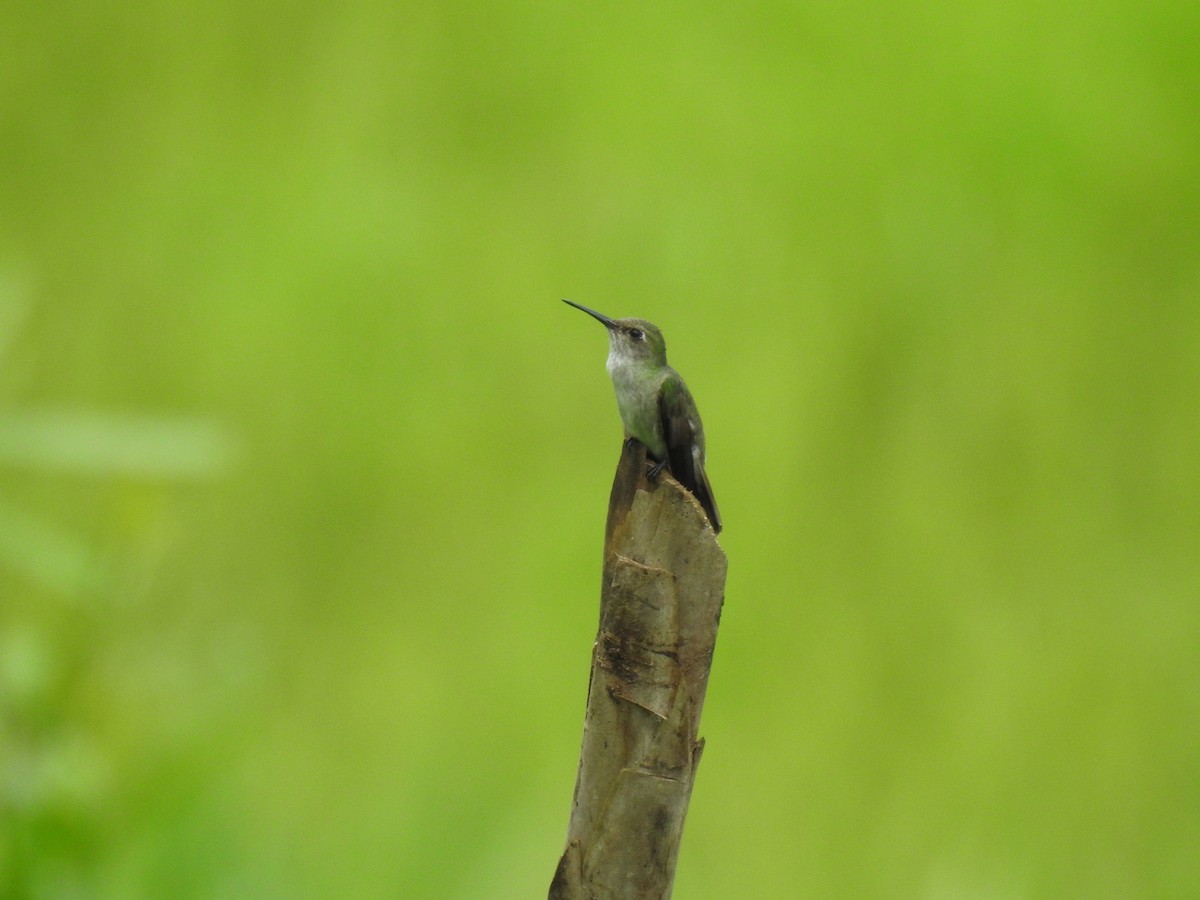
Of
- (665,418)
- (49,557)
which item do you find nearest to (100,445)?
(49,557)

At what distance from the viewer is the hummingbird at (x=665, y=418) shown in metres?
0.89

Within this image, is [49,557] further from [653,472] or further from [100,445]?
[653,472]

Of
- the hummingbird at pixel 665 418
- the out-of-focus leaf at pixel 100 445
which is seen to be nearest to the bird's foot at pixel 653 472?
the hummingbird at pixel 665 418

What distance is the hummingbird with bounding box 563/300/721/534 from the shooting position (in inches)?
35.0

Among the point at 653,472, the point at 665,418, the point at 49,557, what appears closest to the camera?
the point at 653,472

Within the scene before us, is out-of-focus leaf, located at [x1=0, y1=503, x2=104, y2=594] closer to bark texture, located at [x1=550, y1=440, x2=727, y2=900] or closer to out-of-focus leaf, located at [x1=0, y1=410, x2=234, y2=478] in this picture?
out-of-focus leaf, located at [x1=0, y1=410, x2=234, y2=478]

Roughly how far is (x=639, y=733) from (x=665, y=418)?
40 centimetres

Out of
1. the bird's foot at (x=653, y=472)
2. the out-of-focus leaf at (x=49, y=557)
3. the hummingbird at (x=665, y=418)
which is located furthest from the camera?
the out-of-focus leaf at (x=49, y=557)

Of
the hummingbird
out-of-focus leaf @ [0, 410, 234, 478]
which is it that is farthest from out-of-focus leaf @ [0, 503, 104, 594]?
the hummingbird

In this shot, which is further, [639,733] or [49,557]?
[49,557]

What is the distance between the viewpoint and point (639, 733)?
594 millimetres

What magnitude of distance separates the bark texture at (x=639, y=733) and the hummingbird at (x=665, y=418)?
0.24 meters

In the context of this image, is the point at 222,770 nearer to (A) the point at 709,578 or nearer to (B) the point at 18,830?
Answer: (B) the point at 18,830

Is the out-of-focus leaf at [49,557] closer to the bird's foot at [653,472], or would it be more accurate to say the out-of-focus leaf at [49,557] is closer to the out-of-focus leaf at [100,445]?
the out-of-focus leaf at [100,445]
